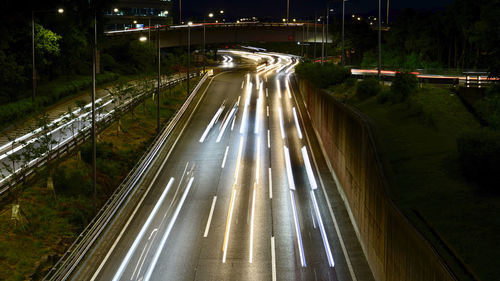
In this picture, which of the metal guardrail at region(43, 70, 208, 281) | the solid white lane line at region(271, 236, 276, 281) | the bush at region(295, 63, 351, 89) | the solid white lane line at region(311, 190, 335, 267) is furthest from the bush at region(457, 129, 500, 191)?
the bush at region(295, 63, 351, 89)

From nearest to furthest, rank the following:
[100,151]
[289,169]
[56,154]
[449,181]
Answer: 1. [449,181]
2. [56,154]
3. [289,169]
4. [100,151]

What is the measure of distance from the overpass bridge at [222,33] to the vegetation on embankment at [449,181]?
69.9 meters

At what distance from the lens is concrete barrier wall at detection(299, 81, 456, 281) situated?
16.3 meters

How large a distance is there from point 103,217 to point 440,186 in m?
16.6

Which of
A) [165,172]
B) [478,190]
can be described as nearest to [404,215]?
[478,190]

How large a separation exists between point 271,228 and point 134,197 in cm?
979

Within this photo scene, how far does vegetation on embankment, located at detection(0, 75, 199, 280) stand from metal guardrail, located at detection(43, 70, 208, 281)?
4.78 ft

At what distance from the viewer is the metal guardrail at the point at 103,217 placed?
917 inches

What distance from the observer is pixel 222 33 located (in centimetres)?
10925

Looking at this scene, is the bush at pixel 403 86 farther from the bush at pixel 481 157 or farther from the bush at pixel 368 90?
the bush at pixel 481 157

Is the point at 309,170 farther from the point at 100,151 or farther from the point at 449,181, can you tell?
the point at 449,181

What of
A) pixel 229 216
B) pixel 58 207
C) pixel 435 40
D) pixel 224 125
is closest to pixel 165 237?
pixel 229 216

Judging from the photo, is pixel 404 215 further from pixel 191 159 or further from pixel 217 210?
pixel 191 159

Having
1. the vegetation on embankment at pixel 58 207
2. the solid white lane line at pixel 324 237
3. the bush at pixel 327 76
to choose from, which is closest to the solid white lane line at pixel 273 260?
the solid white lane line at pixel 324 237
